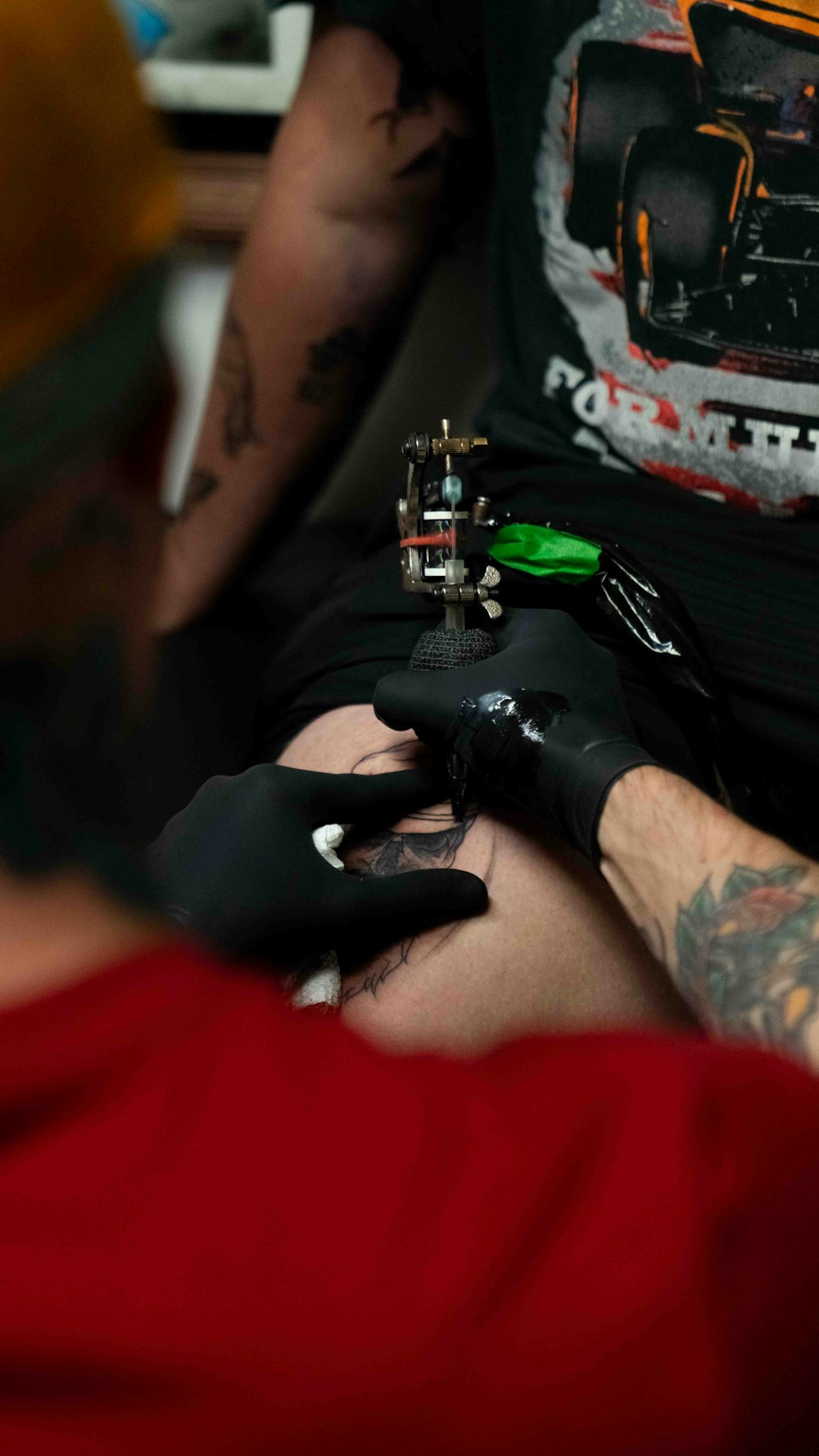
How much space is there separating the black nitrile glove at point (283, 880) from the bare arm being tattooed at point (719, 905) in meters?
0.11

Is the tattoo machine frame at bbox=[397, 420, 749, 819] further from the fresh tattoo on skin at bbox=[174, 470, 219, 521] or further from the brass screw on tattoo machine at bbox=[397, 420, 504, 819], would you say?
the fresh tattoo on skin at bbox=[174, 470, 219, 521]

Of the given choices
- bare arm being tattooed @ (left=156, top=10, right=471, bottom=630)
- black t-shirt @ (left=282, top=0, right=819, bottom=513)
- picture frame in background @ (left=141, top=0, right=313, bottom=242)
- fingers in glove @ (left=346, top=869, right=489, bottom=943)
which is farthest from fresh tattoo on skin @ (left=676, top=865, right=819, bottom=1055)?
→ picture frame in background @ (left=141, top=0, right=313, bottom=242)

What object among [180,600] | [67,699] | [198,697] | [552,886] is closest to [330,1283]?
[67,699]

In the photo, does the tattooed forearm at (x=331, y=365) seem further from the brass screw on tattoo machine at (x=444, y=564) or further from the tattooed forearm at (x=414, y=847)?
the tattooed forearm at (x=414, y=847)

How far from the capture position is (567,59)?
37.0 inches

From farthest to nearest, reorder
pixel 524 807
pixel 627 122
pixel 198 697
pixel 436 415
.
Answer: pixel 436 415
pixel 198 697
pixel 627 122
pixel 524 807

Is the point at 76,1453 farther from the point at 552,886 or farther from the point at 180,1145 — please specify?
the point at 552,886

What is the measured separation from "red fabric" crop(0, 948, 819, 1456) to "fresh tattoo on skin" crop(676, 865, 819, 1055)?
159 mm

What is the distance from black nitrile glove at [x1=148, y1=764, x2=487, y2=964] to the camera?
2.15 feet

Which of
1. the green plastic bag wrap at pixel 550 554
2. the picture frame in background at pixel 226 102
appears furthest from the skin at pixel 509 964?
the picture frame in background at pixel 226 102

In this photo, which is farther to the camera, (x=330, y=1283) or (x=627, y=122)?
(x=627, y=122)

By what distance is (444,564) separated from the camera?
782 millimetres

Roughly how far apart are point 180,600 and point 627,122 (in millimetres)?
657

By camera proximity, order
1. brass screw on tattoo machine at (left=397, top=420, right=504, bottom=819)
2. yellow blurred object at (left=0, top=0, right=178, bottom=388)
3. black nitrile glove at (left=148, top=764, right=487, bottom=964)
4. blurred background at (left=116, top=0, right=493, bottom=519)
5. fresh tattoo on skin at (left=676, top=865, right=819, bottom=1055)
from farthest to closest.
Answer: blurred background at (left=116, top=0, right=493, bottom=519) < brass screw on tattoo machine at (left=397, top=420, right=504, bottom=819) < black nitrile glove at (left=148, top=764, right=487, bottom=964) < fresh tattoo on skin at (left=676, top=865, right=819, bottom=1055) < yellow blurred object at (left=0, top=0, right=178, bottom=388)
